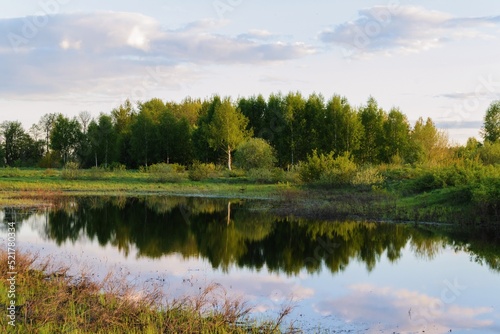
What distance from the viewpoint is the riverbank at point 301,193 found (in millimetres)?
27144

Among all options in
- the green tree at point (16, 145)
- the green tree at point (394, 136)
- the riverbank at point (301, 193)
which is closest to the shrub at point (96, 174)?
the riverbank at point (301, 193)

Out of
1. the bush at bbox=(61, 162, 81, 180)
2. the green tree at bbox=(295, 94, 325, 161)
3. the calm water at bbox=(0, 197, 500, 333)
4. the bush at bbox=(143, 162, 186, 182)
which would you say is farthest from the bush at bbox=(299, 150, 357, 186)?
the bush at bbox=(61, 162, 81, 180)

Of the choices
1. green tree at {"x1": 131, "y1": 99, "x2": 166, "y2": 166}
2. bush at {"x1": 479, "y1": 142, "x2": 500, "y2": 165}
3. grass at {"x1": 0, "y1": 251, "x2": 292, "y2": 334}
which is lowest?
grass at {"x1": 0, "y1": 251, "x2": 292, "y2": 334}

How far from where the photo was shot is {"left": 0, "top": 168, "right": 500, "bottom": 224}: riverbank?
89.1 ft

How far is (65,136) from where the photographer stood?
75812 millimetres

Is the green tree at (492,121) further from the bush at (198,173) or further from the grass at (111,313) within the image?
the grass at (111,313)

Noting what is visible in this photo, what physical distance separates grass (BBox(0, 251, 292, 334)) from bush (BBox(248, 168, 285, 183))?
35949 millimetres

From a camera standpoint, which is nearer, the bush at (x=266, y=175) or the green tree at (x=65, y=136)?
the bush at (x=266, y=175)

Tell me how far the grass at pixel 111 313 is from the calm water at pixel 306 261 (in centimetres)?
157

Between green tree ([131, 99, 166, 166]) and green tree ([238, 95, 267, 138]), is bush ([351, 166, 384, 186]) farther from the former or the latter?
green tree ([131, 99, 166, 166])

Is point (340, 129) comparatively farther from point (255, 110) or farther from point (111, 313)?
point (111, 313)

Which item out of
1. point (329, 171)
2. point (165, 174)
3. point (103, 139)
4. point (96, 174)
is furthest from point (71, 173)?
point (329, 171)

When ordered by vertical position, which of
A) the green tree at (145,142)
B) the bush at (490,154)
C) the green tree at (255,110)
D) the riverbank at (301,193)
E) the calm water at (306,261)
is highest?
the green tree at (255,110)

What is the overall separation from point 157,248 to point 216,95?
162 feet
